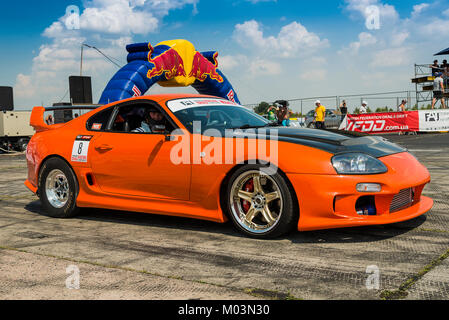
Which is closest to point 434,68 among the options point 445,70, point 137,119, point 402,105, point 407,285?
point 445,70

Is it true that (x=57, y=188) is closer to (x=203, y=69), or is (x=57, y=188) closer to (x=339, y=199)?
(x=339, y=199)

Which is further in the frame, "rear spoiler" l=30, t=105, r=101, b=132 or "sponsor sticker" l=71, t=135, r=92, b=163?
"rear spoiler" l=30, t=105, r=101, b=132

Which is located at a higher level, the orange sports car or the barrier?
the barrier

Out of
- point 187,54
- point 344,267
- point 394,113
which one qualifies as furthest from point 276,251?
point 394,113

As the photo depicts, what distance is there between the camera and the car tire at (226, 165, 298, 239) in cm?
365

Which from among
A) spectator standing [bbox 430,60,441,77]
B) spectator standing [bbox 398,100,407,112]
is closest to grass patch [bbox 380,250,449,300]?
spectator standing [bbox 398,100,407,112]

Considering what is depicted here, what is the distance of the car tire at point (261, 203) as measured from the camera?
365cm

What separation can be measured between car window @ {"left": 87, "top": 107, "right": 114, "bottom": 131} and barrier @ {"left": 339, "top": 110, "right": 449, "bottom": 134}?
18.0 metres

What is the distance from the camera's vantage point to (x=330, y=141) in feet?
12.7

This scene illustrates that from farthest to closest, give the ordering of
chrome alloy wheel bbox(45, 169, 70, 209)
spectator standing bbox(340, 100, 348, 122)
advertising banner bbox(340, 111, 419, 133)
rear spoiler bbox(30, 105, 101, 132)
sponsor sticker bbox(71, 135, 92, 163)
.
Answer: spectator standing bbox(340, 100, 348, 122) < advertising banner bbox(340, 111, 419, 133) < rear spoiler bbox(30, 105, 101, 132) < chrome alloy wheel bbox(45, 169, 70, 209) < sponsor sticker bbox(71, 135, 92, 163)

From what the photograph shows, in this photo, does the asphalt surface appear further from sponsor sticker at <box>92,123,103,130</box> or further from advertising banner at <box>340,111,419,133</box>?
advertising banner at <box>340,111,419,133</box>

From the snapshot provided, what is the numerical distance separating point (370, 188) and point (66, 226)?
293 centimetres

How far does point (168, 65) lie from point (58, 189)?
1187cm

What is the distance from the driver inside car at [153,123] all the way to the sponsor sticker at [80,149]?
23.3 inches
